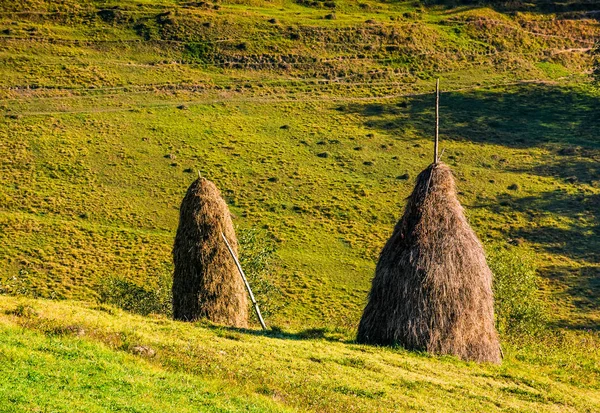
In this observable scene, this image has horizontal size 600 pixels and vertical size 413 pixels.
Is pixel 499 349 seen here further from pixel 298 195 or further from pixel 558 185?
A: pixel 558 185

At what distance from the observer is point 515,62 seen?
109m

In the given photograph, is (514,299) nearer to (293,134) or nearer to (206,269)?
(206,269)

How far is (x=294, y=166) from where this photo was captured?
77062 mm

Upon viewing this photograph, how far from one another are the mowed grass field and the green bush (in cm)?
305

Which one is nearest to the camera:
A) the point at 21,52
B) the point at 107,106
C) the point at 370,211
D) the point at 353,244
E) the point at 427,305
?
the point at 427,305

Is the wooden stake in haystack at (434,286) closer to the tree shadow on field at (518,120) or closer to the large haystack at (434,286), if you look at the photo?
the large haystack at (434,286)

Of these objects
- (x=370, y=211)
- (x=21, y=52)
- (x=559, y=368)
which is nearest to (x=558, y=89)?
(x=370, y=211)

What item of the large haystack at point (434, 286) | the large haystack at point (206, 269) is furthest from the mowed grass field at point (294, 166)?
the large haystack at point (206, 269)

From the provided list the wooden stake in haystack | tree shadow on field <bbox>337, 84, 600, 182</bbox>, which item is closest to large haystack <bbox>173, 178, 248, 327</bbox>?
the wooden stake in haystack

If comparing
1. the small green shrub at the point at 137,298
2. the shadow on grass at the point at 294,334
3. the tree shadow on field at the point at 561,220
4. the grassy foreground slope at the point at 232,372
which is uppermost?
the grassy foreground slope at the point at 232,372

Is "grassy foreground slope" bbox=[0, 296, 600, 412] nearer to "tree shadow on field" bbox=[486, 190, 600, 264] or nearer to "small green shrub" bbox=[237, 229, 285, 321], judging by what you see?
"small green shrub" bbox=[237, 229, 285, 321]

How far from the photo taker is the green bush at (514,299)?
43688 millimetres

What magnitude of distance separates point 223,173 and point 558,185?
1290 inches

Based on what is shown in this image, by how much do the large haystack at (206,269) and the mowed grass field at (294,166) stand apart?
2.92m
